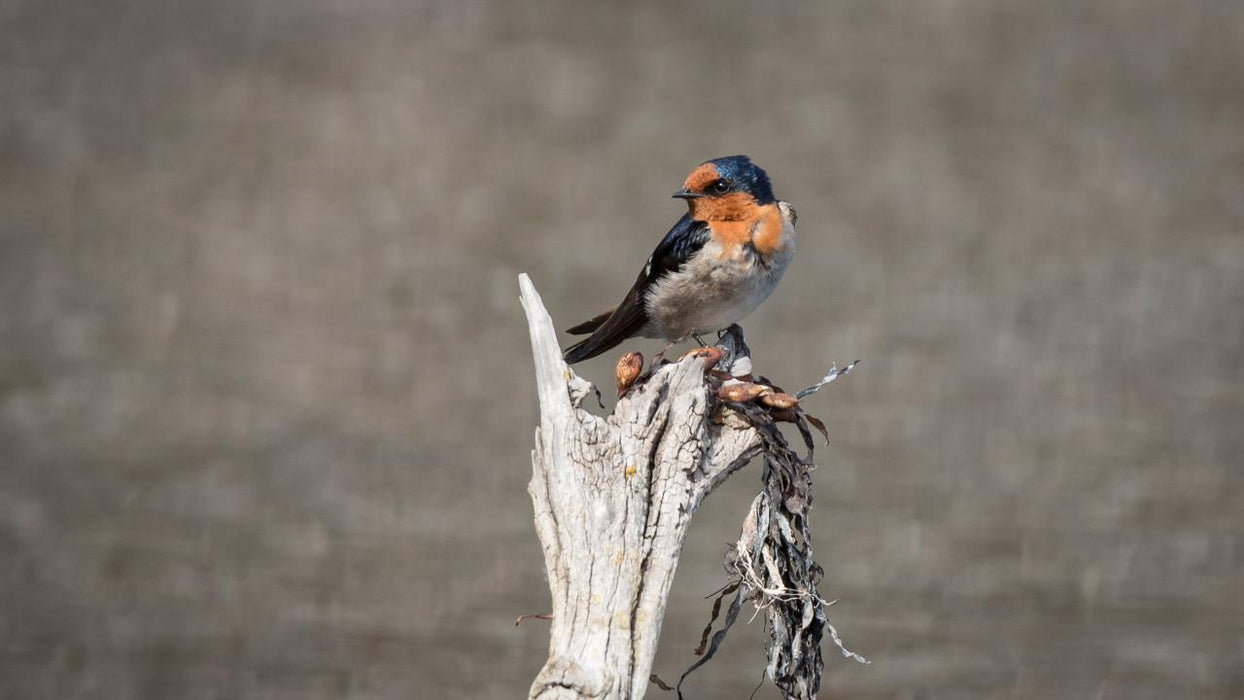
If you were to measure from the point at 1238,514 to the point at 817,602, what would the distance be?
953cm

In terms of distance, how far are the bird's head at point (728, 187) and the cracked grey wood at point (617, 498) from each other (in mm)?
1000

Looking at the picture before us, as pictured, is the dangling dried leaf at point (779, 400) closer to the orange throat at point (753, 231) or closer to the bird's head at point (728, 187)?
the orange throat at point (753, 231)

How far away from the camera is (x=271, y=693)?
10555 mm

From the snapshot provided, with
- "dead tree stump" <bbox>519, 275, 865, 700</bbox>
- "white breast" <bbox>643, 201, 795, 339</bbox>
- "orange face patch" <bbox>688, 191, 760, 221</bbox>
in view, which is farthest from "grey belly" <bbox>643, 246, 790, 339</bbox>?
"dead tree stump" <bbox>519, 275, 865, 700</bbox>

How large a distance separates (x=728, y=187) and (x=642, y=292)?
481 mm

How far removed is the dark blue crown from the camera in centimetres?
557

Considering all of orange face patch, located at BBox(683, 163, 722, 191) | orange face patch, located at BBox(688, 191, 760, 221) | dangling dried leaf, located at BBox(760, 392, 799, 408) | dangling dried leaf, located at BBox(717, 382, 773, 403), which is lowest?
dangling dried leaf, located at BBox(760, 392, 799, 408)

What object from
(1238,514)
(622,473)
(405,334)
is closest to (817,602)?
(622,473)

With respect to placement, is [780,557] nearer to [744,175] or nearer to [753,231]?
Result: [753,231]

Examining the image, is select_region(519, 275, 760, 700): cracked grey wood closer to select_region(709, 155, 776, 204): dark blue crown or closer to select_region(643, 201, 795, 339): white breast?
select_region(643, 201, 795, 339): white breast

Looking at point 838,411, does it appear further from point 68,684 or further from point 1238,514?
point 68,684

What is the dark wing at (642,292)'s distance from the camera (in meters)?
5.59

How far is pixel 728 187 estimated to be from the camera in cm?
559

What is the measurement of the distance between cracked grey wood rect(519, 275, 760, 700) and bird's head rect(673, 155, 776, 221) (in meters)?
1.00
